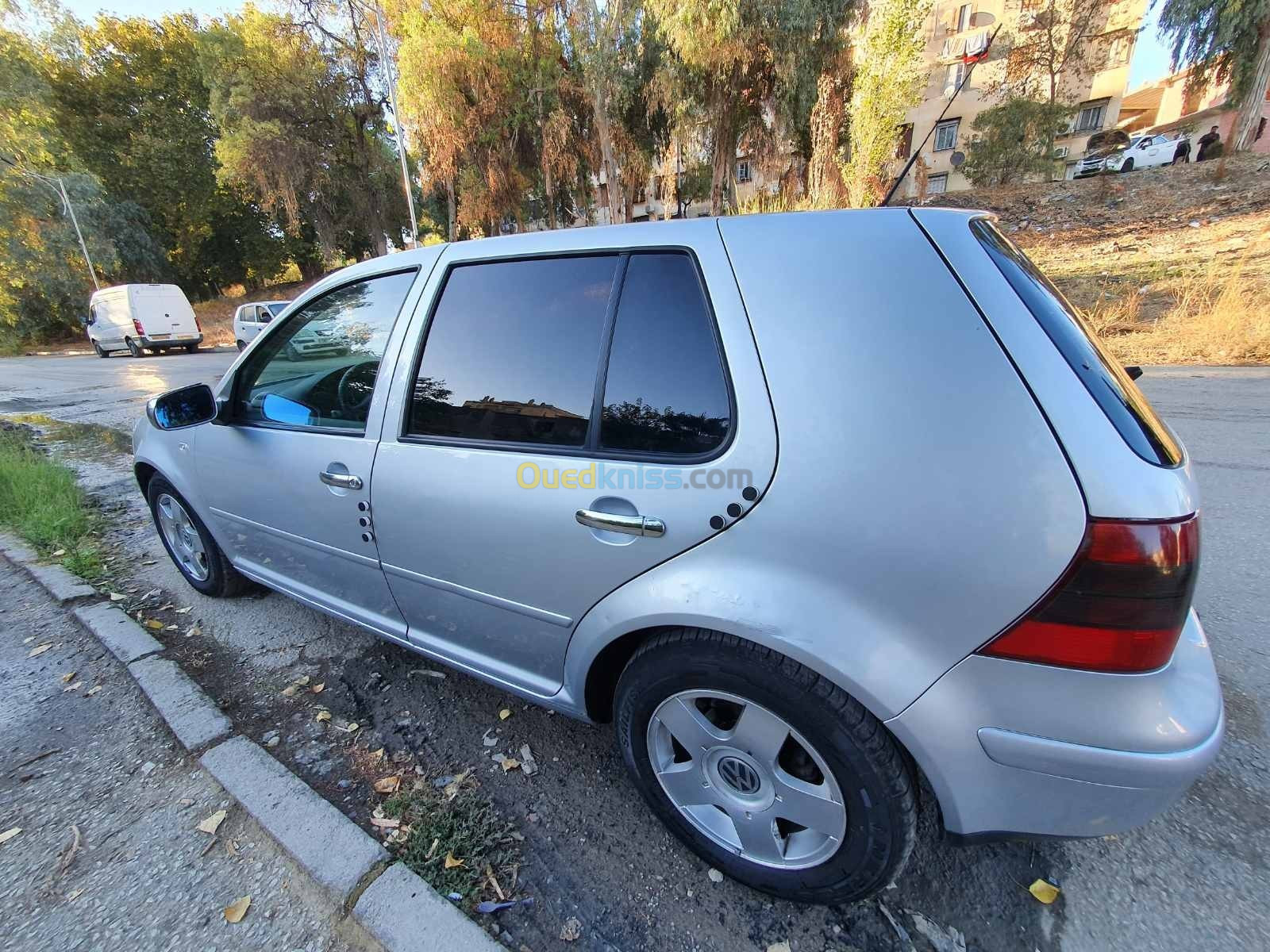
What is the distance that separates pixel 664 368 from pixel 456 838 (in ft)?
5.06

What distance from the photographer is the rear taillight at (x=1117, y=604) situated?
1.07 metres

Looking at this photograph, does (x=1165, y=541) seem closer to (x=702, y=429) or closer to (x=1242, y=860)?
(x=702, y=429)

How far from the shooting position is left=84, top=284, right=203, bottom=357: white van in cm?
1852

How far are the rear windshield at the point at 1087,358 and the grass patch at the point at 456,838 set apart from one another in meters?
1.91

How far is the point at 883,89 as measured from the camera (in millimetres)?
10633

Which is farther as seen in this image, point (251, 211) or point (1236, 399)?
point (251, 211)

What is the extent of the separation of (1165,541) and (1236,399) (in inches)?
270

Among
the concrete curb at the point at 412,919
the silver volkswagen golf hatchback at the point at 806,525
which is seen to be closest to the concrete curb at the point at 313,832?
the concrete curb at the point at 412,919

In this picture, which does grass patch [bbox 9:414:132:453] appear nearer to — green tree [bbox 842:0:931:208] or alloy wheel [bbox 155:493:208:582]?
alloy wheel [bbox 155:493:208:582]

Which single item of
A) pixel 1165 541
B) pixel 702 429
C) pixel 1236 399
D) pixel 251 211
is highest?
pixel 251 211

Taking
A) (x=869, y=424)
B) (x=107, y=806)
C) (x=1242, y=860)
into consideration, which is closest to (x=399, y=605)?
(x=107, y=806)

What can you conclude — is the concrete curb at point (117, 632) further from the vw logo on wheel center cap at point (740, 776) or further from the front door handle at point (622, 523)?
the vw logo on wheel center cap at point (740, 776)

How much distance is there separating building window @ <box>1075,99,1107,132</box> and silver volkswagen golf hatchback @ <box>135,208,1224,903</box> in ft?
128

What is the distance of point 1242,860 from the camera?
1.57 meters
